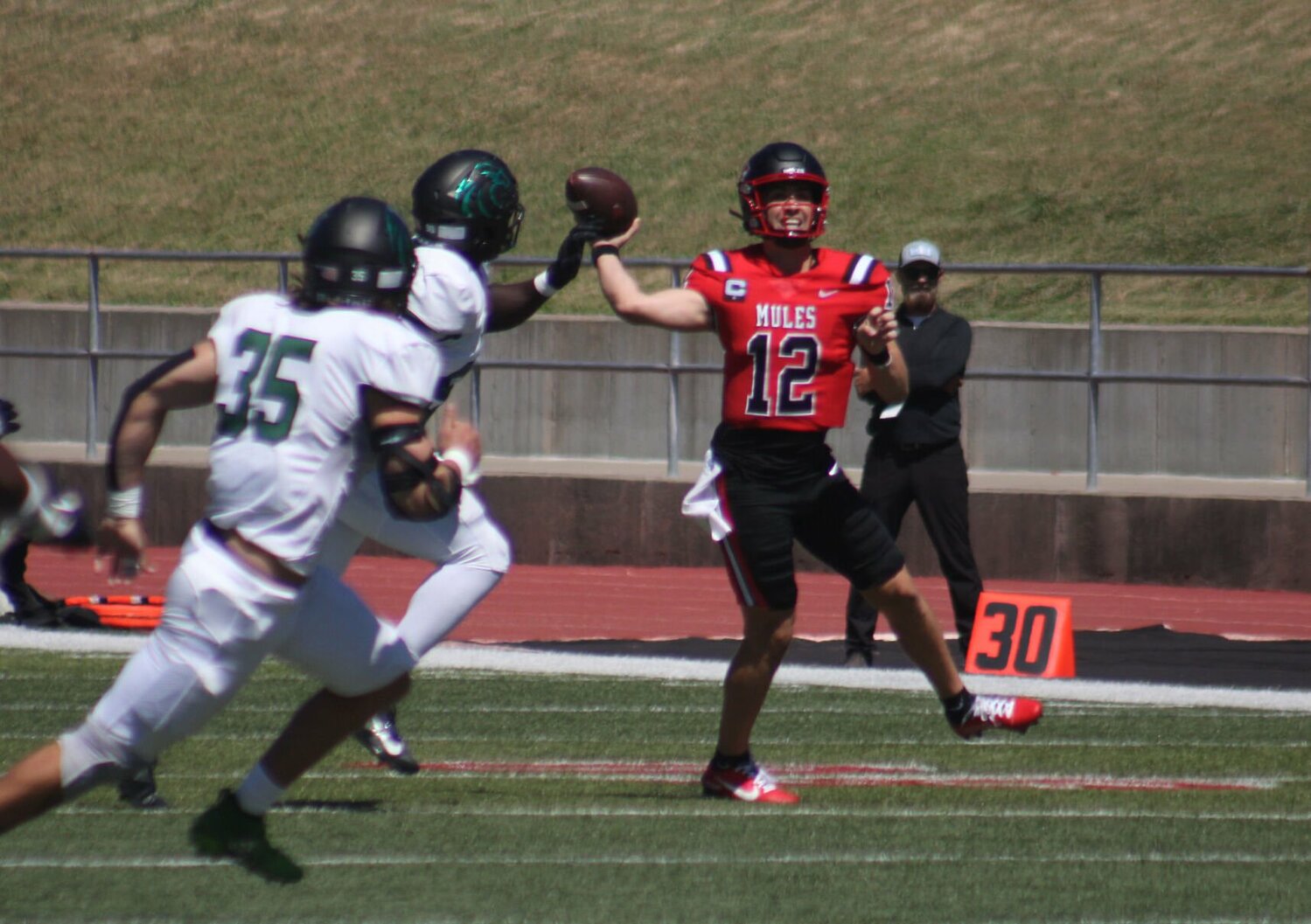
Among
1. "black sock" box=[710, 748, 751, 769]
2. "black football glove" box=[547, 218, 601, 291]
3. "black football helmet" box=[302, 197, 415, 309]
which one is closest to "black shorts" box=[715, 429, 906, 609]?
→ "black sock" box=[710, 748, 751, 769]

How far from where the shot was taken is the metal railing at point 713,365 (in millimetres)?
13016

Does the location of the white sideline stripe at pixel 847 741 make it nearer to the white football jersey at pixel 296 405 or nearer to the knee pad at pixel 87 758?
the knee pad at pixel 87 758

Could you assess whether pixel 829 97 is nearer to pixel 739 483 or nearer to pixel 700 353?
pixel 700 353

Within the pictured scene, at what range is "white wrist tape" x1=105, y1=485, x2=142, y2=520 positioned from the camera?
4.53 m

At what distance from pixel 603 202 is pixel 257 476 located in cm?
235

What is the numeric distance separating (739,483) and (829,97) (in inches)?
894

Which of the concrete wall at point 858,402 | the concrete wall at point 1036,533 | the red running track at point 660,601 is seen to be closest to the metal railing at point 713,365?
the concrete wall at point 1036,533

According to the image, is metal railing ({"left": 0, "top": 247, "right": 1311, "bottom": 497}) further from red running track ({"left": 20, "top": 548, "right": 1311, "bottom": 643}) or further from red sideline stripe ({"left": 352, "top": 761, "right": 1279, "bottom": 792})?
red sideline stripe ({"left": 352, "top": 761, "right": 1279, "bottom": 792})

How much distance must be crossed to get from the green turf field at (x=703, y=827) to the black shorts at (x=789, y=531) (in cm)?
61

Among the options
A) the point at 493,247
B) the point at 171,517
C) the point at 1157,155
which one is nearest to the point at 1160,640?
the point at 493,247

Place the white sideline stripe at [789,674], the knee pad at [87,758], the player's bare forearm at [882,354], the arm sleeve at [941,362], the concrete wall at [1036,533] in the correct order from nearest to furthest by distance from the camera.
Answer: the knee pad at [87,758] → the player's bare forearm at [882,354] → the white sideline stripe at [789,674] → the arm sleeve at [941,362] → the concrete wall at [1036,533]

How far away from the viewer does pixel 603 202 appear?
657cm

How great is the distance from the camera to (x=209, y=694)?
176 inches

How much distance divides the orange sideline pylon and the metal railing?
294 centimetres
